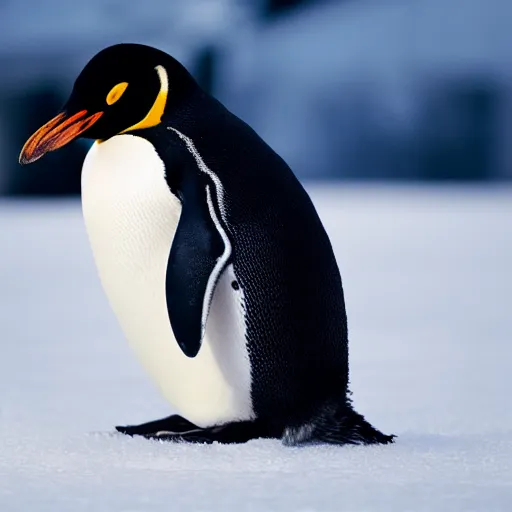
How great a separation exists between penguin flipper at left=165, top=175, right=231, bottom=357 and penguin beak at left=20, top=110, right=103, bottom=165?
1.04 feet

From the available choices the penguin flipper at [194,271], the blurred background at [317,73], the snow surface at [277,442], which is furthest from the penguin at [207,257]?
the blurred background at [317,73]

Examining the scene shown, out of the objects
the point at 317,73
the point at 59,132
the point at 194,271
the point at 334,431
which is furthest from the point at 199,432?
the point at 317,73

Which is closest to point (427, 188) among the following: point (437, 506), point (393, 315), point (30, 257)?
point (30, 257)

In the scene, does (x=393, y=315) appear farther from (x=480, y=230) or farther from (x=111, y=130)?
(x=480, y=230)

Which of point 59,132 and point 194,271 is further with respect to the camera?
point 59,132

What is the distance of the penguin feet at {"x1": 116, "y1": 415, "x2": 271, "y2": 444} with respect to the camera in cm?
200

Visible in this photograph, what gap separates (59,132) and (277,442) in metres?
0.71

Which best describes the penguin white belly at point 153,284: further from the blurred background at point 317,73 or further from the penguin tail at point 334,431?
the blurred background at point 317,73

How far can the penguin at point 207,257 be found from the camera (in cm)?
189

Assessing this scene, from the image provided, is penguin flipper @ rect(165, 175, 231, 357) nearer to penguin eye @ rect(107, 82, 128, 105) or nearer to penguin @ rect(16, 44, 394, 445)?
penguin @ rect(16, 44, 394, 445)

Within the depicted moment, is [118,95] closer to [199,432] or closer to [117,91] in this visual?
[117,91]

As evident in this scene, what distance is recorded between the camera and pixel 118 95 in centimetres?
203

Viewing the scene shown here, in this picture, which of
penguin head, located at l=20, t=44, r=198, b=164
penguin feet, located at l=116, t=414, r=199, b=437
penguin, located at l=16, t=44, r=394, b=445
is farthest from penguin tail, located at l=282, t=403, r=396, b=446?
penguin head, located at l=20, t=44, r=198, b=164

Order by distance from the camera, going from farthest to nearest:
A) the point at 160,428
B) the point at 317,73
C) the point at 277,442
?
1. the point at 317,73
2. the point at 160,428
3. the point at 277,442
